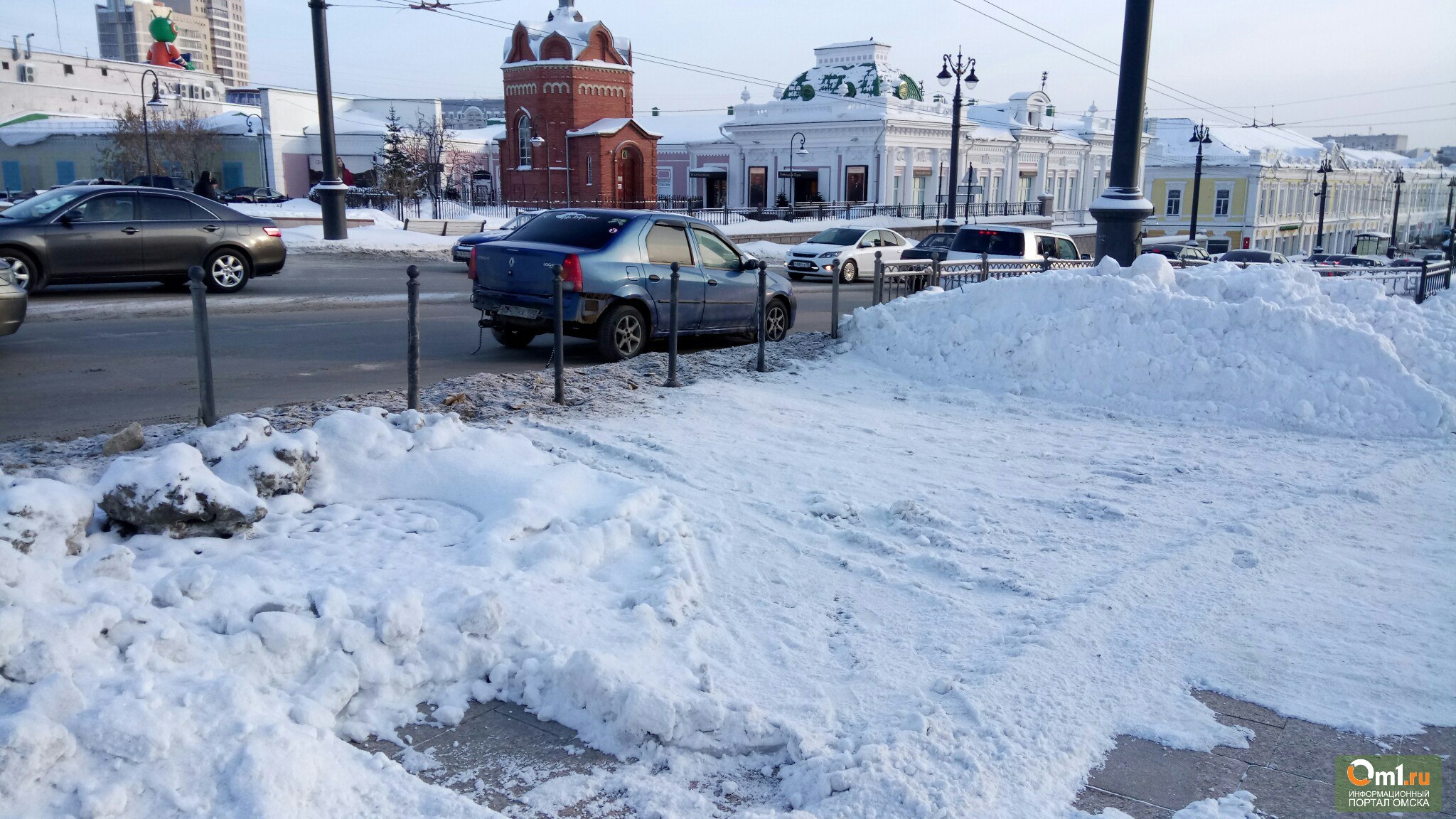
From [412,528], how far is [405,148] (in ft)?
194

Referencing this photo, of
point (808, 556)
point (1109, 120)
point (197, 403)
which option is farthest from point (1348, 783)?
point (1109, 120)

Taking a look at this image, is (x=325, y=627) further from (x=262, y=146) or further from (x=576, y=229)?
(x=262, y=146)

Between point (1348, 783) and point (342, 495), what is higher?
point (342, 495)

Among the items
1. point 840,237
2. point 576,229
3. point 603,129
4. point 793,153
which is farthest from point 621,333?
point 793,153

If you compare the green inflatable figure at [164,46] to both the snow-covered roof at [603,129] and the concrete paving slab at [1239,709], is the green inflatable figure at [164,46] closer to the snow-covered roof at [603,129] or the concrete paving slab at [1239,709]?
the snow-covered roof at [603,129]

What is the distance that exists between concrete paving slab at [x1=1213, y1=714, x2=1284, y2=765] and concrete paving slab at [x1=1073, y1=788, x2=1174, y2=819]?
0.54m

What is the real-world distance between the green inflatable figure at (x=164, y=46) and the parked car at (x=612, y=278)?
305 feet

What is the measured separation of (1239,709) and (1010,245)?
16605mm

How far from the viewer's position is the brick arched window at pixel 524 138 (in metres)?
50.4

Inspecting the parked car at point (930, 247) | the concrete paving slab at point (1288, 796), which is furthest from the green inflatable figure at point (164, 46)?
the concrete paving slab at point (1288, 796)

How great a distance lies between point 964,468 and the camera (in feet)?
24.2

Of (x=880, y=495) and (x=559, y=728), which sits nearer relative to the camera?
(x=559, y=728)

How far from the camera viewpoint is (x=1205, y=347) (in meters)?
9.93

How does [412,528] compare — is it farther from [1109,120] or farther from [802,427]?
[1109,120]
